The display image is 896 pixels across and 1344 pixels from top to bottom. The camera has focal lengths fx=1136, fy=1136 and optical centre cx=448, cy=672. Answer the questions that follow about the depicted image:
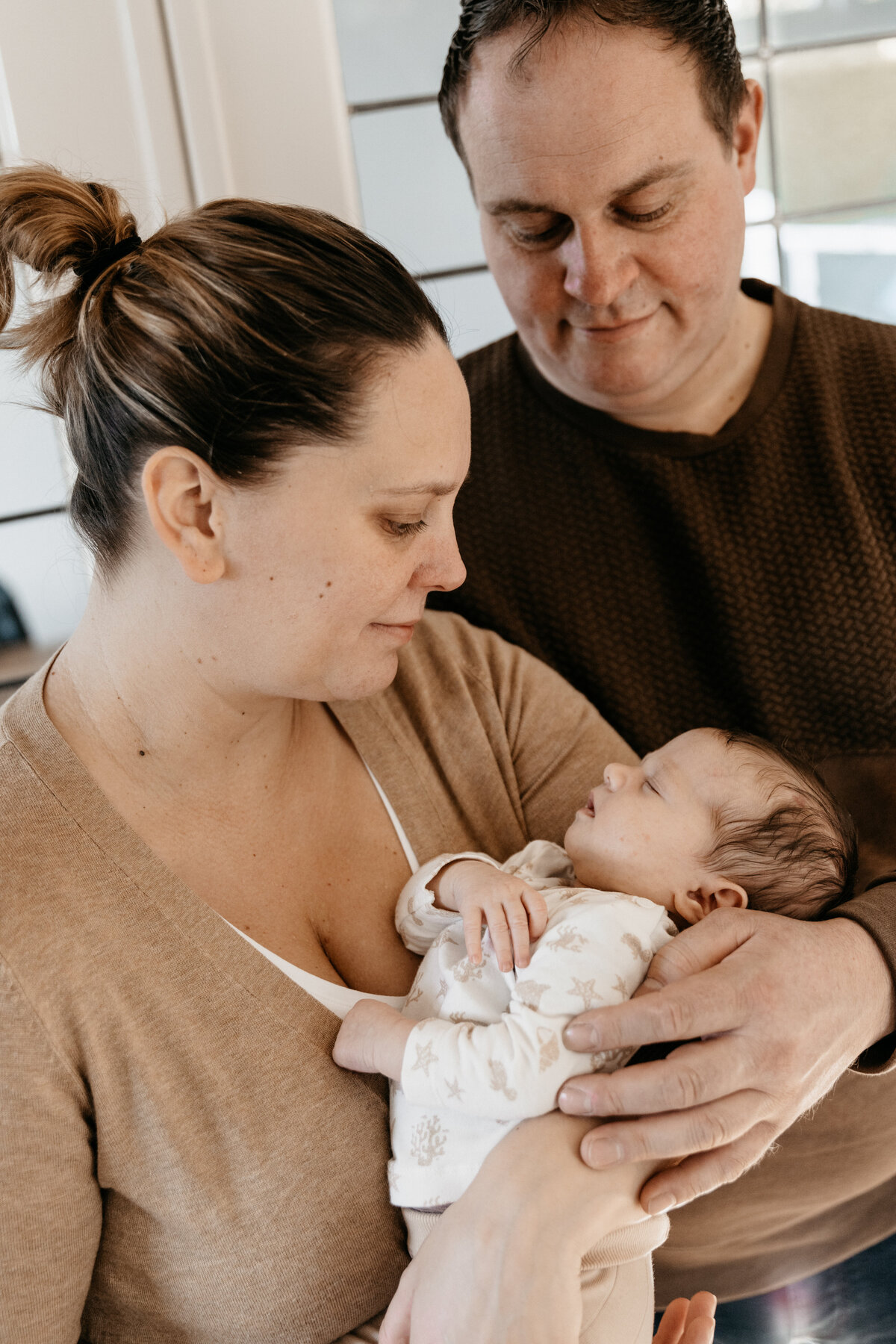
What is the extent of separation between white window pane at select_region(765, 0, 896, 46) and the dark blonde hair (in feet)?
5.14

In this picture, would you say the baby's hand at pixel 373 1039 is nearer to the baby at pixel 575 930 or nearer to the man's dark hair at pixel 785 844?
the baby at pixel 575 930

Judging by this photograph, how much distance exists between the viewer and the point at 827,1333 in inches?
67.7

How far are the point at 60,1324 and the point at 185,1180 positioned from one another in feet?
0.59

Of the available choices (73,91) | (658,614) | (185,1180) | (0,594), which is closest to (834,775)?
(658,614)

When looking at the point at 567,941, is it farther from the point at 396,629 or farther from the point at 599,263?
the point at 599,263

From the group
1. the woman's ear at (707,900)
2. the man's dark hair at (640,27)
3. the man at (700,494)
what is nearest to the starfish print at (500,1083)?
the man at (700,494)

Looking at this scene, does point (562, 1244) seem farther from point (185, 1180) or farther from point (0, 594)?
point (0, 594)

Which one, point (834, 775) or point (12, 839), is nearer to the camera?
point (12, 839)

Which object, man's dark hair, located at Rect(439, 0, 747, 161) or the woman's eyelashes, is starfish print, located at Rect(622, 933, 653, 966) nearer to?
the woman's eyelashes

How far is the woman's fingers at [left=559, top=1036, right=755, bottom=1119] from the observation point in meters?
1.17

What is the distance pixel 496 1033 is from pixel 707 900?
0.37 meters

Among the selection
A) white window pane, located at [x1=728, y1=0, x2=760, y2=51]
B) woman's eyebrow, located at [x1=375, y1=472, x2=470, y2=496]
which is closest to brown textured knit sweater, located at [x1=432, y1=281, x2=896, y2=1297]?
woman's eyebrow, located at [x1=375, y1=472, x2=470, y2=496]

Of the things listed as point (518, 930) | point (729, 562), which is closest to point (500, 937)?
point (518, 930)

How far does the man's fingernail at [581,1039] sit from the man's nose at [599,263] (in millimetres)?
1040
